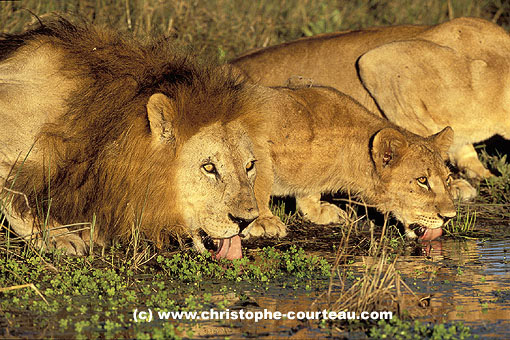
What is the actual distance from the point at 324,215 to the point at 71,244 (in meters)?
2.53

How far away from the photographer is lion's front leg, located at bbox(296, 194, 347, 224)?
7316 millimetres

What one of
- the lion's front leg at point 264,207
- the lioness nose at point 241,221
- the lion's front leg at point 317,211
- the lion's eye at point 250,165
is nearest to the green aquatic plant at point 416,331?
the lioness nose at point 241,221

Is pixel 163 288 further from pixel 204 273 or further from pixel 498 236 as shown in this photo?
pixel 498 236

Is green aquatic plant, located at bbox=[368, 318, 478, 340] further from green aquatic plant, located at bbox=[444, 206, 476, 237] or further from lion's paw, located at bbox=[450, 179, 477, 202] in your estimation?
lion's paw, located at bbox=[450, 179, 477, 202]

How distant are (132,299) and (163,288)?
Answer: 390mm

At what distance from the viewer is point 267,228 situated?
6.52 m

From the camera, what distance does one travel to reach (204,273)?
510cm

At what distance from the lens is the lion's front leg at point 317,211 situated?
24.0 feet

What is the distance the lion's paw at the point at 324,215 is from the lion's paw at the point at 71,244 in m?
2.33

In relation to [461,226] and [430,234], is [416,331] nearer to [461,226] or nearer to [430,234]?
[430,234]

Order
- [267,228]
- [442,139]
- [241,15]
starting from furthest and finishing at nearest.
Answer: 1. [241,15]
2. [442,139]
3. [267,228]

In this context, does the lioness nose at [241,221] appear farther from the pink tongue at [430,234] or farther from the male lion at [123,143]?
the pink tongue at [430,234]

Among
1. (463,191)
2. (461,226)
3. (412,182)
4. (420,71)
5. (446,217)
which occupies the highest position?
(420,71)

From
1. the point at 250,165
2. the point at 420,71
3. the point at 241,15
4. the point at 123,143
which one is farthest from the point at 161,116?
→ the point at 241,15
